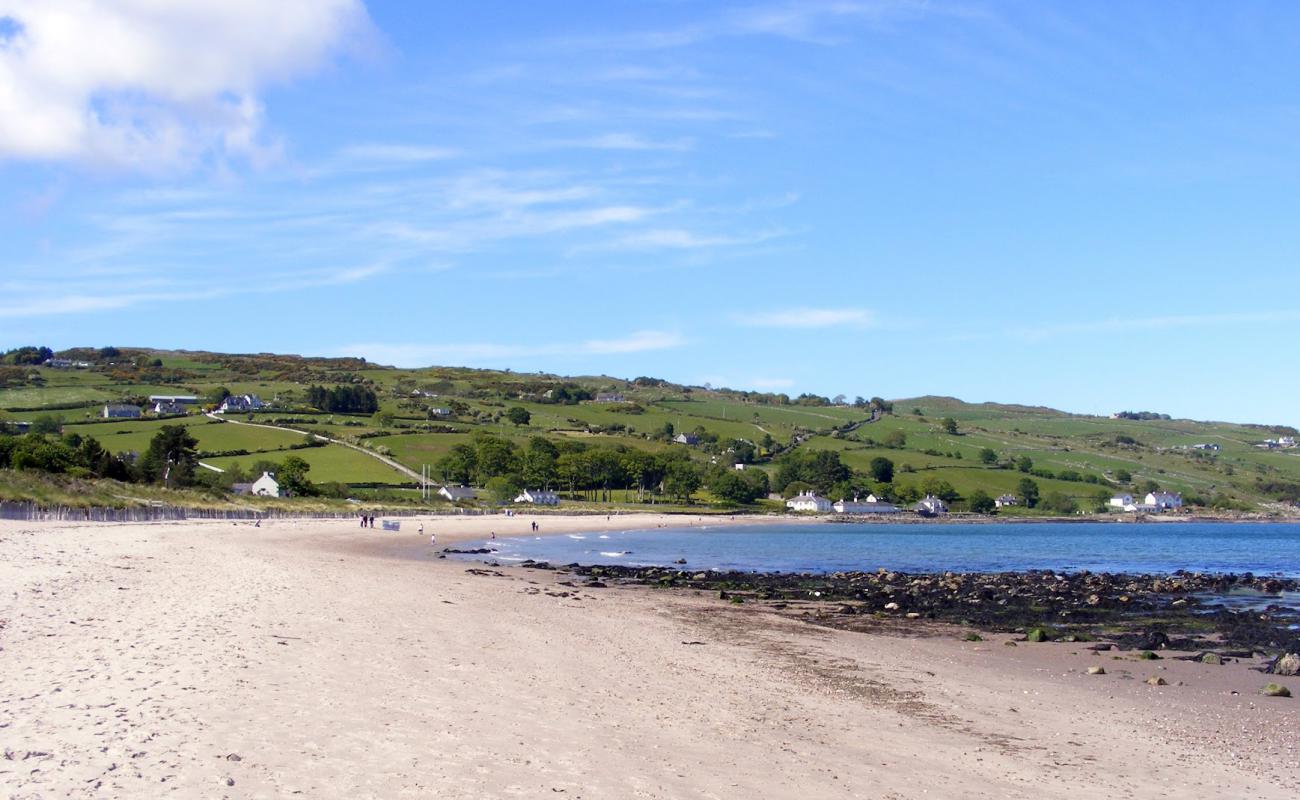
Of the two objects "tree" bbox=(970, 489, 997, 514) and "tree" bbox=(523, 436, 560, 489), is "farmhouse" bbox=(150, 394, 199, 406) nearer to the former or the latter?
"tree" bbox=(523, 436, 560, 489)

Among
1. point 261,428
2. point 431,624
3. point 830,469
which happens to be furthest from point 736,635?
point 830,469

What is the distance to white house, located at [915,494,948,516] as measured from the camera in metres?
141

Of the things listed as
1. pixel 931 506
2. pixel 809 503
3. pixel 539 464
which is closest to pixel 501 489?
pixel 539 464

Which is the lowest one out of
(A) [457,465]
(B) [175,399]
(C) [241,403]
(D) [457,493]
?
(D) [457,493]

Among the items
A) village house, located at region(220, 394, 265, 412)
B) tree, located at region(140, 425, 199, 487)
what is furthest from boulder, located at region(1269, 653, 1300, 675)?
village house, located at region(220, 394, 265, 412)

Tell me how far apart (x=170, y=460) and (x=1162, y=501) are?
134946 millimetres

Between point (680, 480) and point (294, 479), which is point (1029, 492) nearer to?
point (680, 480)

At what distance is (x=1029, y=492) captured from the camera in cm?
14625

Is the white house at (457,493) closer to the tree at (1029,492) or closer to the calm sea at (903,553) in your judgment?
the calm sea at (903,553)

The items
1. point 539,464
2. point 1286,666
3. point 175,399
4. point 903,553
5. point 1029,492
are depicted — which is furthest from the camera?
point 1029,492

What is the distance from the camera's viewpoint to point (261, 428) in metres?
123

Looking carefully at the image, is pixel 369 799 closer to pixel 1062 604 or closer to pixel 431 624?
pixel 431 624

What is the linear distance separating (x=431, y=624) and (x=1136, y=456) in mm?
192827

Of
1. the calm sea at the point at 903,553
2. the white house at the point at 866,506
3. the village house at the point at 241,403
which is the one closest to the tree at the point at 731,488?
the white house at the point at 866,506
